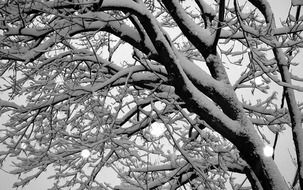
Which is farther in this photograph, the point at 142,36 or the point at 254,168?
the point at 142,36

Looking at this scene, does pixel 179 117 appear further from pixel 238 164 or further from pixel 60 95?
pixel 60 95

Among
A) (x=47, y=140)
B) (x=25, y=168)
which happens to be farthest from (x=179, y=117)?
(x=25, y=168)

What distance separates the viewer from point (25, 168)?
4355mm

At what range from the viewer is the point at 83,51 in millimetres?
3984

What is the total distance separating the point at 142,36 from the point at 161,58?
0.50m

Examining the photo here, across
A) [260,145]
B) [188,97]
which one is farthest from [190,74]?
[260,145]

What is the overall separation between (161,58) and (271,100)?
11.4 ft

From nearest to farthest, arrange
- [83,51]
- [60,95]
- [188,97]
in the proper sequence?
[188,97], [60,95], [83,51]

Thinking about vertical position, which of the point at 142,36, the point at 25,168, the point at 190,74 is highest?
the point at 142,36

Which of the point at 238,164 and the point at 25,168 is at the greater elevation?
the point at 238,164

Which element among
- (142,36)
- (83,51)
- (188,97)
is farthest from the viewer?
(83,51)

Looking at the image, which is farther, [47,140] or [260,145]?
[47,140]

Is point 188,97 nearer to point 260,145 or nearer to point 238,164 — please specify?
point 260,145

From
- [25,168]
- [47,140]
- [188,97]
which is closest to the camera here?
[188,97]
